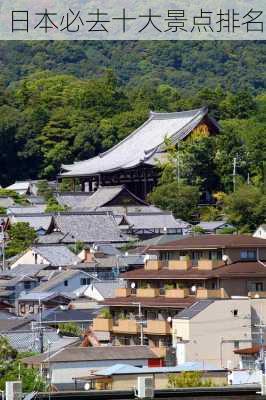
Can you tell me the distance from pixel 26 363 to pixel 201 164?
77.3 ft

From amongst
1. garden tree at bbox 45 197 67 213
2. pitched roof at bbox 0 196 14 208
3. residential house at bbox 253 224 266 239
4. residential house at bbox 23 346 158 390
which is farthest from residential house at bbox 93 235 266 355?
pitched roof at bbox 0 196 14 208

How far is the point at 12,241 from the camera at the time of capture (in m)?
39.3

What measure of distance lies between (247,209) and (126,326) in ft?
49.1

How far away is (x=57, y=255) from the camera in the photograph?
3612cm

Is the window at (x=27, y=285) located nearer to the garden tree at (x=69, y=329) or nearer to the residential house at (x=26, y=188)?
the garden tree at (x=69, y=329)

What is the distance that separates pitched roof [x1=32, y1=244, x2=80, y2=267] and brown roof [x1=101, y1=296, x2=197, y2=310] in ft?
34.9

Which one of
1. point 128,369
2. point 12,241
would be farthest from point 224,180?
point 128,369

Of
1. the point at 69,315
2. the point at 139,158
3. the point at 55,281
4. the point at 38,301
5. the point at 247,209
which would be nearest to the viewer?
the point at 69,315

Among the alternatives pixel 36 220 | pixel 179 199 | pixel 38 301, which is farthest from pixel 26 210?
pixel 38 301

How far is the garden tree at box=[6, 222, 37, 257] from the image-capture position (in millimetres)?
38344

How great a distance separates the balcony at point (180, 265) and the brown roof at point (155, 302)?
58 cm

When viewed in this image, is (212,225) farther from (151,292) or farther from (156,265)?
(151,292)

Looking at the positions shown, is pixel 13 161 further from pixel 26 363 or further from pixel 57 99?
pixel 26 363

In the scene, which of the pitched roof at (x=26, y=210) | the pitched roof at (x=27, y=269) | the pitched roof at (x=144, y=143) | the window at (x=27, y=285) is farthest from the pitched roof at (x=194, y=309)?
the pitched roof at (x=144, y=143)
